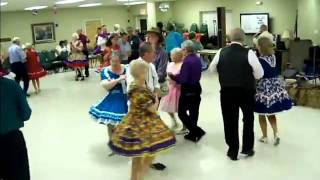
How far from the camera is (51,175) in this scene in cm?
445

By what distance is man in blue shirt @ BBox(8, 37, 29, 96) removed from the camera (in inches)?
352

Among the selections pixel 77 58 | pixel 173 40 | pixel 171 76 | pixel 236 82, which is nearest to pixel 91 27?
pixel 77 58

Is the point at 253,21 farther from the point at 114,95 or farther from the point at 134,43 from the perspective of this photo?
the point at 114,95

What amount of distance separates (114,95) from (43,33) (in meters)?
13.6

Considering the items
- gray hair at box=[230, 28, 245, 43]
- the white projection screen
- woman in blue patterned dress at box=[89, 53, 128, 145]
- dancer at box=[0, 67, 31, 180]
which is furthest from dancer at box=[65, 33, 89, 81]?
dancer at box=[0, 67, 31, 180]

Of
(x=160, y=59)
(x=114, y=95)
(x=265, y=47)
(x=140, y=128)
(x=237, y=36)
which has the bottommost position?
(x=140, y=128)

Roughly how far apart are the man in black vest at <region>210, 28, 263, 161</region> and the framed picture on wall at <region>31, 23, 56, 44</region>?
552 inches

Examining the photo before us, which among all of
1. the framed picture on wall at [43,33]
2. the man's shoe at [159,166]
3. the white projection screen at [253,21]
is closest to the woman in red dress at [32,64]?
the man's shoe at [159,166]

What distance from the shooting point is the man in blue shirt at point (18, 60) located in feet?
29.3

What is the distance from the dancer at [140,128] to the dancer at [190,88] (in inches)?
58.0

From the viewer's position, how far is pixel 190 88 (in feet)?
16.7

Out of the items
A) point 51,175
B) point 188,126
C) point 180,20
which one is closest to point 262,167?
point 188,126

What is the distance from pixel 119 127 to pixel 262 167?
170cm

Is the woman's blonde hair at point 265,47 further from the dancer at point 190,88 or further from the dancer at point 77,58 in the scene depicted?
the dancer at point 77,58
